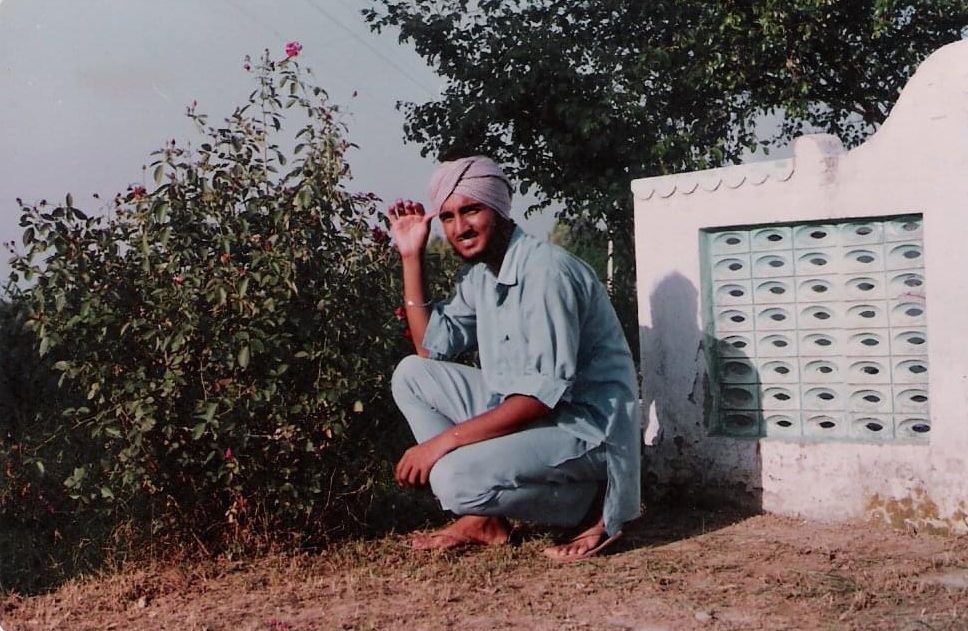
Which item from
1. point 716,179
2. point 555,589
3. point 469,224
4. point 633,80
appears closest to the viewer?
point 555,589

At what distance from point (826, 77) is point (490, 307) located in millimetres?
4903

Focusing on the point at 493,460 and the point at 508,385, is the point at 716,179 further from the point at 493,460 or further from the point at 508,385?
the point at 493,460

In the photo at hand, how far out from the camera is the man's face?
12.0 feet

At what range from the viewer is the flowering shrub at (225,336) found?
145 inches

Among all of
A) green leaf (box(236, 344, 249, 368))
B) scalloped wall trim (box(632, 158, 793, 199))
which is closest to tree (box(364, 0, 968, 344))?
scalloped wall trim (box(632, 158, 793, 199))

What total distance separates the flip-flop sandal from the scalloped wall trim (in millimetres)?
1668

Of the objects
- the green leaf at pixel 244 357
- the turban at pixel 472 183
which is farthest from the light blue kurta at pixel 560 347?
the green leaf at pixel 244 357

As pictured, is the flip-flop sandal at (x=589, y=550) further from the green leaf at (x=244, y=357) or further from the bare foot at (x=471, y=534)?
the green leaf at (x=244, y=357)

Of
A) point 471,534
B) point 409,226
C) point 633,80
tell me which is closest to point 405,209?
point 409,226

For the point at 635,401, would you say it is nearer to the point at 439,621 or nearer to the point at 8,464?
the point at 439,621

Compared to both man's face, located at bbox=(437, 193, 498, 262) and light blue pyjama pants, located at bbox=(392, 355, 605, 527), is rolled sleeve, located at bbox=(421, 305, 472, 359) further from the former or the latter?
man's face, located at bbox=(437, 193, 498, 262)

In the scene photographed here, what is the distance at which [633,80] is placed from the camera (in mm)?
7961

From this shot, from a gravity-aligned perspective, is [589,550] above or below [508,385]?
below

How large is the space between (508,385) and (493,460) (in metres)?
0.27
